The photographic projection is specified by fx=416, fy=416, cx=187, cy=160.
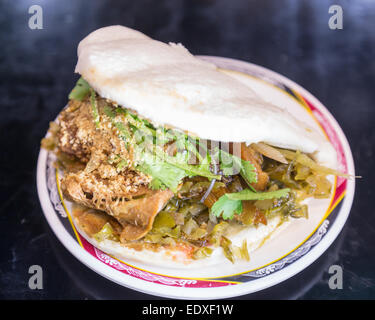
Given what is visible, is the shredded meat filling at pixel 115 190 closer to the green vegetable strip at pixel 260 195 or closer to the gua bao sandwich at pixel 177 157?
the gua bao sandwich at pixel 177 157

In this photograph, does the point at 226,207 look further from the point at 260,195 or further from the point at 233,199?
the point at 260,195

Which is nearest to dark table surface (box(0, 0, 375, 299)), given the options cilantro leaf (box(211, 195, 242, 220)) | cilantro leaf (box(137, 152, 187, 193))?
cilantro leaf (box(211, 195, 242, 220))

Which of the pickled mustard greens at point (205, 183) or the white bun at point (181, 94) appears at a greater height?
the white bun at point (181, 94)

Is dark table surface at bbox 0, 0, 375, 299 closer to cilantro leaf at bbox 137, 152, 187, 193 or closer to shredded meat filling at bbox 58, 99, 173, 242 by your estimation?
shredded meat filling at bbox 58, 99, 173, 242

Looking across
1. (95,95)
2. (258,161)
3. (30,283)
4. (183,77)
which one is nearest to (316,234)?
(258,161)

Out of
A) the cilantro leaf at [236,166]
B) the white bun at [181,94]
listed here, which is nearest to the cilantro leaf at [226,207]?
the cilantro leaf at [236,166]

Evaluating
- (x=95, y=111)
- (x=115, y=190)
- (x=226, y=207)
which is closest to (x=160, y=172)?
(x=115, y=190)
